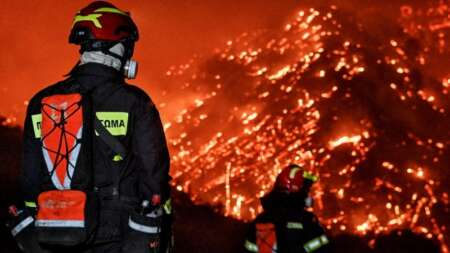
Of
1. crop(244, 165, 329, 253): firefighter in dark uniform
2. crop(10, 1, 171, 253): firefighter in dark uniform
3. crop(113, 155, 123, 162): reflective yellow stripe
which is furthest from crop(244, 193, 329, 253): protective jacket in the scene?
crop(113, 155, 123, 162): reflective yellow stripe

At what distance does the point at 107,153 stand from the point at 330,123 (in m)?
123

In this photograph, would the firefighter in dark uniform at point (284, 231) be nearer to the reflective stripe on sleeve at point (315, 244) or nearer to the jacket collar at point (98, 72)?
→ the reflective stripe on sleeve at point (315, 244)

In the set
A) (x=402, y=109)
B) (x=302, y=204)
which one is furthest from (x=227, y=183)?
(x=302, y=204)

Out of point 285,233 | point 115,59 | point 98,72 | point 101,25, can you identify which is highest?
point 101,25

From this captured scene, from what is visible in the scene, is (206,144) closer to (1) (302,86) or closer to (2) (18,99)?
(1) (302,86)

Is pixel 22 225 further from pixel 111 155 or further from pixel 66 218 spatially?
pixel 111 155

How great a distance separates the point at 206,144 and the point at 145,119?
117466mm

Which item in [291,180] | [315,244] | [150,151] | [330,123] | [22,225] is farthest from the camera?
[330,123]

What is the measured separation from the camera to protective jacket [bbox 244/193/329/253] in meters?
8.57

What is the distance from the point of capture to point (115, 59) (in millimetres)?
5898

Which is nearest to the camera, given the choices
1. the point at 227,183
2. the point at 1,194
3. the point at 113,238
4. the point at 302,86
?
the point at 113,238

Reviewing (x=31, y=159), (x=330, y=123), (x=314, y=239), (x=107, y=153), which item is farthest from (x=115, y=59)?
(x=330, y=123)

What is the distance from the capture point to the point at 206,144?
404 feet

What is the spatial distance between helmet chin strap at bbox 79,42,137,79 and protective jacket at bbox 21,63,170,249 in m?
0.05
